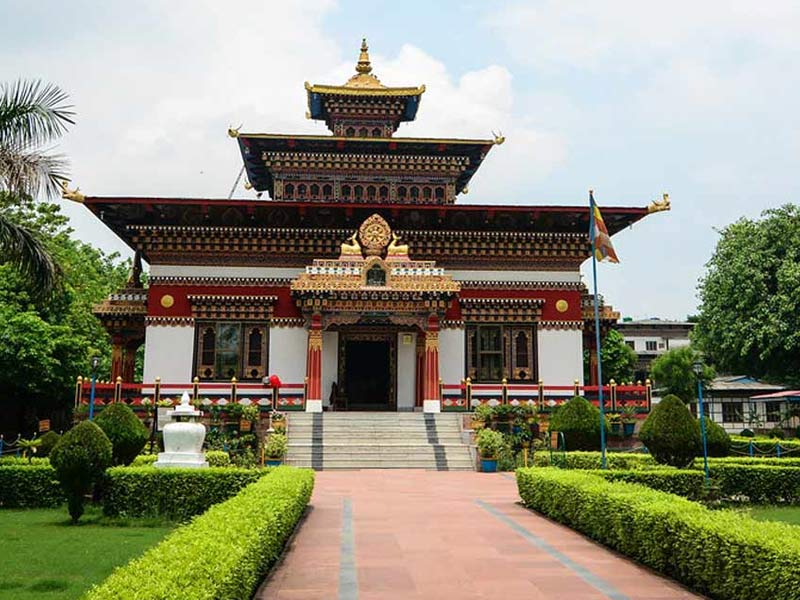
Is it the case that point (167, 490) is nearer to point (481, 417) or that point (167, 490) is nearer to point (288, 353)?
point (481, 417)

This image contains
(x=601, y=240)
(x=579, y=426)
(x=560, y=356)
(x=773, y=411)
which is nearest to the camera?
(x=601, y=240)

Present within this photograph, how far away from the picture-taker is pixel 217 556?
21.4ft

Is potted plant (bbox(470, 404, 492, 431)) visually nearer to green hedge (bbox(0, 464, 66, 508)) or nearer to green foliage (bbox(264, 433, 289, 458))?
green foliage (bbox(264, 433, 289, 458))

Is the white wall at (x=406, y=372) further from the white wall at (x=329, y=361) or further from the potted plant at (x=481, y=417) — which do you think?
the potted plant at (x=481, y=417)

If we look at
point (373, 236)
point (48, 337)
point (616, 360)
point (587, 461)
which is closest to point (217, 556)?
point (587, 461)

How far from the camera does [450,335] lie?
96.2ft

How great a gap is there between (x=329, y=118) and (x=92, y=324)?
15680mm

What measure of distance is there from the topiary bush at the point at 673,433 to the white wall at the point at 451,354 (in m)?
13.9

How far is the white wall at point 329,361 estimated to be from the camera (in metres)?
29.0

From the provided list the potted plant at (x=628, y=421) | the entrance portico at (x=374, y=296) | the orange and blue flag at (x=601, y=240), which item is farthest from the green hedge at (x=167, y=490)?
the potted plant at (x=628, y=421)

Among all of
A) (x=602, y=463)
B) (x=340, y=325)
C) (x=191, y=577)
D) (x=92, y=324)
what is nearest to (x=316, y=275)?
(x=340, y=325)

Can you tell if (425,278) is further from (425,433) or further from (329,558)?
(329,558)

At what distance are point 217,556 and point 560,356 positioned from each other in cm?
2410

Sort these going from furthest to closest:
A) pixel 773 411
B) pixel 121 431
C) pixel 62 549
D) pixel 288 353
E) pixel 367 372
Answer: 1. pixel 773 411
2. pixel 367 372
3. pixel 288 353
4. pixel 121 431
5. pixel 62 549
